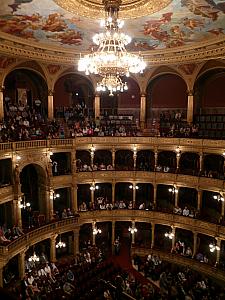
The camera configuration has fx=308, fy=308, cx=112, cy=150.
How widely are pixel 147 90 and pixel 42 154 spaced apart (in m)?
9.94

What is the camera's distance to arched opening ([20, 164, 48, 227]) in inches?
818

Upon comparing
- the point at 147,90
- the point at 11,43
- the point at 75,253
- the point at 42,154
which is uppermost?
the point at 11,43

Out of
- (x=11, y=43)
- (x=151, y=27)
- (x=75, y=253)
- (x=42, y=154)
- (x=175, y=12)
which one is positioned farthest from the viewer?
(x=75, y=253)

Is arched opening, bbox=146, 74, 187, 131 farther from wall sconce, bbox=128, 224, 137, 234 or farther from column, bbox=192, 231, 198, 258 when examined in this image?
column, bbox=192, 231, 198, 258

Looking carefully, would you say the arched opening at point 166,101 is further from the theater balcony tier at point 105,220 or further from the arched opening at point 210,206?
the theater balcony tier at point 105,220

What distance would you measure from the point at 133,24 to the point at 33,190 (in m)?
13.2

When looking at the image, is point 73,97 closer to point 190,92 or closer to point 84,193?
point 84,193

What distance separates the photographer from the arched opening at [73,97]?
2425 cm

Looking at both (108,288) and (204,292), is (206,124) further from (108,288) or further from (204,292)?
(108,288)

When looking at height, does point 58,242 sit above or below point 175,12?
below

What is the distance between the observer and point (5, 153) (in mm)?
17250

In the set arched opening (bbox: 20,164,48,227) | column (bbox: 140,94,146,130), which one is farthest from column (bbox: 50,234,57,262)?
column (bbox: 140,94,146,130)

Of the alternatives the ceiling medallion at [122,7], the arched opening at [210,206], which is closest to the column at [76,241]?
the arched opening at [210,206]

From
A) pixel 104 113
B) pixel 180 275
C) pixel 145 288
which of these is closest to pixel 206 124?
pixel 104 113
